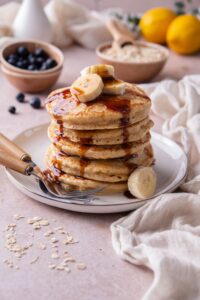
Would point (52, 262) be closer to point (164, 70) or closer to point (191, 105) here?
point (191, 105)

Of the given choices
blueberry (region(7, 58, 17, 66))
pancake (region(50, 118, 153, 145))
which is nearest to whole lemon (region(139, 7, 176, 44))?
blueberry (region(7, 58, 17, 66))

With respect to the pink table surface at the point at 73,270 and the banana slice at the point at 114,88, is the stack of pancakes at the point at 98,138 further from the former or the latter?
the pink table surface at the point at 73,270

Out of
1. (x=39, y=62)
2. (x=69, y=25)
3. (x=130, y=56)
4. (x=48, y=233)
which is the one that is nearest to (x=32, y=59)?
(x=39, y=62)

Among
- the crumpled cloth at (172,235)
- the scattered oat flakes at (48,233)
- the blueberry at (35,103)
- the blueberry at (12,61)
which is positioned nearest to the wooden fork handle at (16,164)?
the scattered oat flakes at (48,233)

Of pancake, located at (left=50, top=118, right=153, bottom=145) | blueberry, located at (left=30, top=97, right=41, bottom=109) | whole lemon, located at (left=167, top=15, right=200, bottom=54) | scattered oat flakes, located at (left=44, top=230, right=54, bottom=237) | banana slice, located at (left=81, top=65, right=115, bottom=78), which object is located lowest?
whole lemon, located at (left=167, top=15, right=200, bottom=54)

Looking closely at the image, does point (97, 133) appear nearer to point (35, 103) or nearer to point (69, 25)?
point (35, 103)

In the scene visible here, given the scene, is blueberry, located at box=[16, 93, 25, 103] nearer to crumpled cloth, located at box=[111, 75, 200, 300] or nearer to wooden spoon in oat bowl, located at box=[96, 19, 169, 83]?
wooden spoon in oat bowl, located at box=[96, 19, 169, 83]

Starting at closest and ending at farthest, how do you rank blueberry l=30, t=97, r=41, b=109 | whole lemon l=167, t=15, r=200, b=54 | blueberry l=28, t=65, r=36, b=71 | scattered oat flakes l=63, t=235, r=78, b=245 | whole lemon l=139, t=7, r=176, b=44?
1. scattered oat flakes l=63, t=235, r=78, b=245
2. blueberry l=30, t=97, r=41, b=109
3. blueberry l=28, t=65, r=36, b=71
4. whole lemon l=167, t=15, r=200, b=54
5. whole lemon l=139, t=7, r=176, b=44
